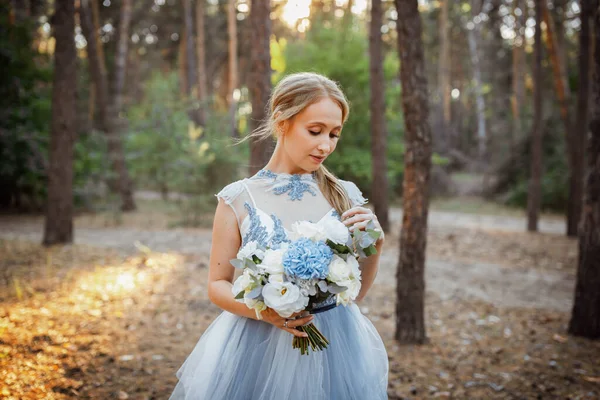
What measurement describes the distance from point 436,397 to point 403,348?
95 cm

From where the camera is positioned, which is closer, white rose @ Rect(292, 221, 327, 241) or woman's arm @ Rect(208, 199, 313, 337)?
white rose @ Rect(292, 221, 327, 241)

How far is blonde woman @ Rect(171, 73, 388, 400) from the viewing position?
6.84 feet

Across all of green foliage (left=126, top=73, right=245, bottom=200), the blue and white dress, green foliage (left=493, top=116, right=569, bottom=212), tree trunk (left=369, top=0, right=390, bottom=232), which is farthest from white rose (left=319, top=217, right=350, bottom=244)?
green foliage (left=493, top=116, right=569, bottom=212)

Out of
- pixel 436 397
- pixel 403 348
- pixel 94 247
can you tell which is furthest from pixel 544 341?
pixel 94 247

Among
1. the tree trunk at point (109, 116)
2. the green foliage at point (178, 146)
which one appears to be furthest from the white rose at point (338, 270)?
the tree trunk at point (109, 116)

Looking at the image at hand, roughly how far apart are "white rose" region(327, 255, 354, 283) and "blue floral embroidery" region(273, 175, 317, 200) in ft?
1.51

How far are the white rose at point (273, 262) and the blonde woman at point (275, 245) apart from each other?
153 millimetres

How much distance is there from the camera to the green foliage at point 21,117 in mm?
13234

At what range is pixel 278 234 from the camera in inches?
81.4

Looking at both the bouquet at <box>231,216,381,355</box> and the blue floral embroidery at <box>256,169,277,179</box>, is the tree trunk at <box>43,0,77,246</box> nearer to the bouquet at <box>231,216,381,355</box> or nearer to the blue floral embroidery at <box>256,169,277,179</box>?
the blue floral embroidery at <box>256,169,277,179</box>

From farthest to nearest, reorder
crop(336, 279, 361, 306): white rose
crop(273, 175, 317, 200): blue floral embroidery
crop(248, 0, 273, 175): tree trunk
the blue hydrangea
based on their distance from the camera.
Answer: crop(248, 0, 273, 175): tree trunk < crop(273, 175, 317, 200): blue floral embroidery < crop(336, 279, 361, 306): white rose < the blue hydrangea

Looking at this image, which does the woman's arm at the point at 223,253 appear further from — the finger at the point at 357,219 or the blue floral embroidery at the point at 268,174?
the finger at the point at 357,219

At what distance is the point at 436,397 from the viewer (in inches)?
160

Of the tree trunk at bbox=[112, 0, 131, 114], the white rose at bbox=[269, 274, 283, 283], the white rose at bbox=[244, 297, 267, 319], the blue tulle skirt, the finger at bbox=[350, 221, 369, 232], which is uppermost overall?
the tree trunk at bbox=[112, 0, 131, 114]
